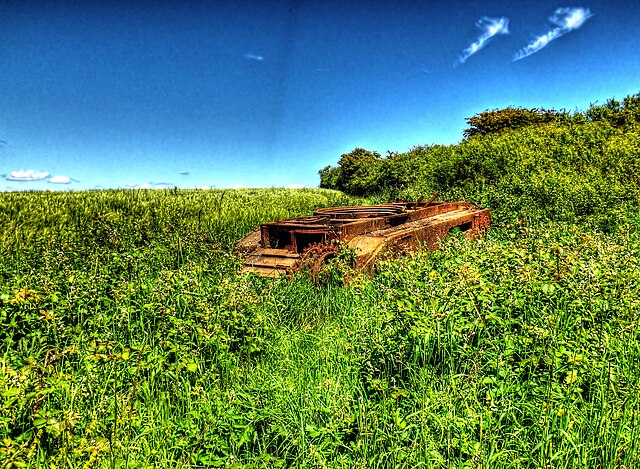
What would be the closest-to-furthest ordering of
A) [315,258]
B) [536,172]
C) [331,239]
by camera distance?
[315,258] < [331,239] < [536,172]

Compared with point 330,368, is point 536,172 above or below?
above

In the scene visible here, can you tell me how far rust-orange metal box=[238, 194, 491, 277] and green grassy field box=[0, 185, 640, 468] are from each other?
2.37 ft

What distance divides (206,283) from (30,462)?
2.43 metres

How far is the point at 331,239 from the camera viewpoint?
→ 19.8 ft

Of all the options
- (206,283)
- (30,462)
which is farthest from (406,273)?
(30,462)

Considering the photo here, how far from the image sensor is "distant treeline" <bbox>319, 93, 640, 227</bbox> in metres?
11.6

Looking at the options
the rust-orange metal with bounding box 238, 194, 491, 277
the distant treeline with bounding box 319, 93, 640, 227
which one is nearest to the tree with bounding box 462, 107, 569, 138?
the distant treeline with bounding box 319, 93, 640, 227

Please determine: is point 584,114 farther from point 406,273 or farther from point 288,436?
point 288,436

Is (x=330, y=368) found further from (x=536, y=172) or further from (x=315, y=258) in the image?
(x=536, y=172)

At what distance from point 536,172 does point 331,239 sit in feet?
40.8

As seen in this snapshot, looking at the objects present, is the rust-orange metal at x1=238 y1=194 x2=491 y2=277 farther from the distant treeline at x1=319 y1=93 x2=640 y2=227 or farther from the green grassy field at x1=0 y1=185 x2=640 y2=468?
the distant treeline at x1=319 y1=93 x2=640 y2=227

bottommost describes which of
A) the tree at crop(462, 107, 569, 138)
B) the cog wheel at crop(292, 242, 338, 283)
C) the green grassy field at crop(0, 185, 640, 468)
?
the green grassy field at crop(0, 185, 640, 468)

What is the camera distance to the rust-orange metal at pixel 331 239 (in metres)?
5.75

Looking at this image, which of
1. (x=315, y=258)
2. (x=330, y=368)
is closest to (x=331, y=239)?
(x=315, y=258)
